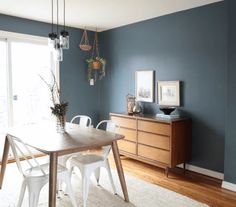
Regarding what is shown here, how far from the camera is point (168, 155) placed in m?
3.49

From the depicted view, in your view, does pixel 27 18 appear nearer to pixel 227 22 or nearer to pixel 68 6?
pixel 68 6

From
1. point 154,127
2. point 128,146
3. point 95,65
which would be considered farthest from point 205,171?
point 95,65

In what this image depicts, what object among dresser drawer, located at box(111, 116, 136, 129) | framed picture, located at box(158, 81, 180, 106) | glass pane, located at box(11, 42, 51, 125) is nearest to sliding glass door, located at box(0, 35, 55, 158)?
glass pane, located at box(11, 42, 51, 125)

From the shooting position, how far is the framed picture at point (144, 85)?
425 cm

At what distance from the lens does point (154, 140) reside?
3.67m

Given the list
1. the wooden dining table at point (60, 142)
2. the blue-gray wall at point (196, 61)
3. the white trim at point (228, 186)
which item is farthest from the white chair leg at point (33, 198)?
the blue-gray wall at point (196, 61)

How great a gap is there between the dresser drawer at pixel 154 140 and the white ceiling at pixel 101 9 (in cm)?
188

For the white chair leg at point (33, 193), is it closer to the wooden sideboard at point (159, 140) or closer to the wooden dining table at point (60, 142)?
the wooden dining table at point (60, 142)

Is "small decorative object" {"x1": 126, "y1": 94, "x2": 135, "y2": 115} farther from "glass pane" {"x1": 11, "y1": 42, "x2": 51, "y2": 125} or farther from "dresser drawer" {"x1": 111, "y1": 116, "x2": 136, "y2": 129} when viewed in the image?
"glass pane" {"x1": 11, "y1": 42, "x2": 51, "y2": 125}

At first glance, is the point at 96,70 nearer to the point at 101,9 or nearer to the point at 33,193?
the point at 101,9

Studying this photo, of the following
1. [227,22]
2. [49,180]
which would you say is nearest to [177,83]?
[227,22]

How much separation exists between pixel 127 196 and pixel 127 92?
236cm

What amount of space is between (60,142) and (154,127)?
5.41 ft

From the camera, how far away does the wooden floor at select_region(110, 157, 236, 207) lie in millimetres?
2850
